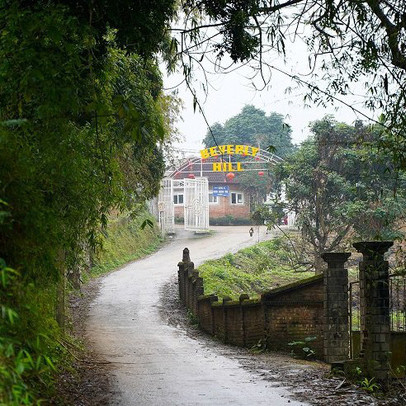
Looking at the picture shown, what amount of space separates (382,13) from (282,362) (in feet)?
27.7

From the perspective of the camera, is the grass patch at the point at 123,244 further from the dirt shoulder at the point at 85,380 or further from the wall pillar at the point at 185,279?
the dirt shoulder at the point at 85,380

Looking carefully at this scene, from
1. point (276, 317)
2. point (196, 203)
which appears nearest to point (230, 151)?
point (196, 203)

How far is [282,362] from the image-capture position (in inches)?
631

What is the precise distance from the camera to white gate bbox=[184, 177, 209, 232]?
50.1m

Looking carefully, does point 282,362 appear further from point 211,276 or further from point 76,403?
point 211,276

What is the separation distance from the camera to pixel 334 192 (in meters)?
31.0

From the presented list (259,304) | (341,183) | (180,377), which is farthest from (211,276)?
(180,377)

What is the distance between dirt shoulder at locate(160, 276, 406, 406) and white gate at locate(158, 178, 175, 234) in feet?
92.1

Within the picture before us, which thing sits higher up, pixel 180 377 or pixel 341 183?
pixel 341 183

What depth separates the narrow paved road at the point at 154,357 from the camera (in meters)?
11.2

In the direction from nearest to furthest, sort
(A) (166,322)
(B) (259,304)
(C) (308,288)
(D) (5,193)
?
(D) (5,193), (C) (308,288), (B) (259,304), (A) (166,322)

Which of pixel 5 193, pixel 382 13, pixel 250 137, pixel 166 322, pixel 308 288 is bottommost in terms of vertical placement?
pixel 166 322

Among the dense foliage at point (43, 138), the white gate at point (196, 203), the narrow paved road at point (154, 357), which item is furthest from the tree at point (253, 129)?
the dense foliage at point (43, 138)

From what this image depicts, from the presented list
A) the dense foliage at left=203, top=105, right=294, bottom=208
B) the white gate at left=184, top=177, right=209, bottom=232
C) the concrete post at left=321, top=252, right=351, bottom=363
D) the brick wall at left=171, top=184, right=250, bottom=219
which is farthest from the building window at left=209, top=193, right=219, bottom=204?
the concrete post at left=321, top=252, right=351, bottom=363
